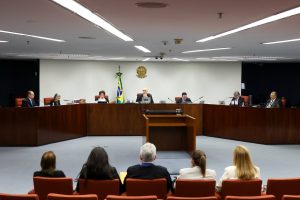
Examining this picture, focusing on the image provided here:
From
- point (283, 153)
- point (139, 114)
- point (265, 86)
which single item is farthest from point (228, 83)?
point (283, 153)

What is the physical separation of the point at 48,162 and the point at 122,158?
4.77 m

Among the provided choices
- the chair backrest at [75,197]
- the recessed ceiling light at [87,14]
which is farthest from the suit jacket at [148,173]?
the recessed ceiling light at [87,14]

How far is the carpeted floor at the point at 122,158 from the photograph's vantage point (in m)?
7.67

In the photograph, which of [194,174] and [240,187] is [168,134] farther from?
[240,187]

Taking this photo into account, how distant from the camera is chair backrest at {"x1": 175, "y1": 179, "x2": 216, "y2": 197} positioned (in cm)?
415

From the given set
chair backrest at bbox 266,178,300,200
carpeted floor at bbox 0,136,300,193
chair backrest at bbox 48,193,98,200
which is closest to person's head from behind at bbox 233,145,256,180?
chair backrest at bbox 266,178,300,200

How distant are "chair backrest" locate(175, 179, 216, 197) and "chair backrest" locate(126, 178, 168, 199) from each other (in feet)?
0.57

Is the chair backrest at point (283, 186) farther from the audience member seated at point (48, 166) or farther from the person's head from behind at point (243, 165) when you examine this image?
the audience member seated at point (48, 166)

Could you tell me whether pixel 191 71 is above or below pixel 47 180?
above

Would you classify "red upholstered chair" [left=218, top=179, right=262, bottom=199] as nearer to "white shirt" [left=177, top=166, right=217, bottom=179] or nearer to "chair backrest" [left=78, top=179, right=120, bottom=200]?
"white shirt" [left=177, top=166, right=217, bottom=179]

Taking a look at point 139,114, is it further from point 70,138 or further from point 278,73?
point 278,73

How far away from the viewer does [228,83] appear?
19.6 metres

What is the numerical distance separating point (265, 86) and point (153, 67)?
6861 millimetres

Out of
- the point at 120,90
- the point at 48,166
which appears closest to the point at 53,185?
the point at 48,166
